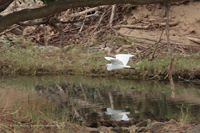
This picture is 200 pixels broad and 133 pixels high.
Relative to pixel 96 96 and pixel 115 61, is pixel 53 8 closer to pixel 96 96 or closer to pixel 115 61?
pixel 115 61

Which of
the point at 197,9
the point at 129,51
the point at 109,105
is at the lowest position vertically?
the point at 109,105

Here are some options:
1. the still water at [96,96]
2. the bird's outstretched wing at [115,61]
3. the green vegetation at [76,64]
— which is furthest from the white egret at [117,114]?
the green vegetation at [76,64]


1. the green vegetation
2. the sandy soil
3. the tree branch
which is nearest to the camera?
the tree branch

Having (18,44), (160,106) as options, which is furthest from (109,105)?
(18,44)

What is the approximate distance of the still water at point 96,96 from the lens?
518 centimetres

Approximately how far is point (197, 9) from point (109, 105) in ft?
28.8

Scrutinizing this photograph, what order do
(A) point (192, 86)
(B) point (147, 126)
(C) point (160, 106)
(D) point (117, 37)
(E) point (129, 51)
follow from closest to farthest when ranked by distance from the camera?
(B) point (147, 126) → (C) point (160, 106) → (A) point (192, 86) → (E) point (129, 51) → (D) point (117, 37)

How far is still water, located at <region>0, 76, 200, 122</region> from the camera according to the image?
17.0 feet

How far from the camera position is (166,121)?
167 inches

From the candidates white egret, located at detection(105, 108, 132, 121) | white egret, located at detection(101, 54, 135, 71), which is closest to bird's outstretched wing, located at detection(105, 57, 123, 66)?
white egret, located at detection(101, 54, 135, 71)

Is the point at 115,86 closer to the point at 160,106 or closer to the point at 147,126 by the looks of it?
the point at 160,106

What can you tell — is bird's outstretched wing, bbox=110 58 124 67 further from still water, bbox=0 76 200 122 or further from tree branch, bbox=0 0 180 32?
tree branch, bbox=0 0 180 32

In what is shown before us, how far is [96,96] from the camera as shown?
6.86 m

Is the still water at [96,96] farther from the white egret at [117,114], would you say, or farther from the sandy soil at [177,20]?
the sandy soil at [177,20]
